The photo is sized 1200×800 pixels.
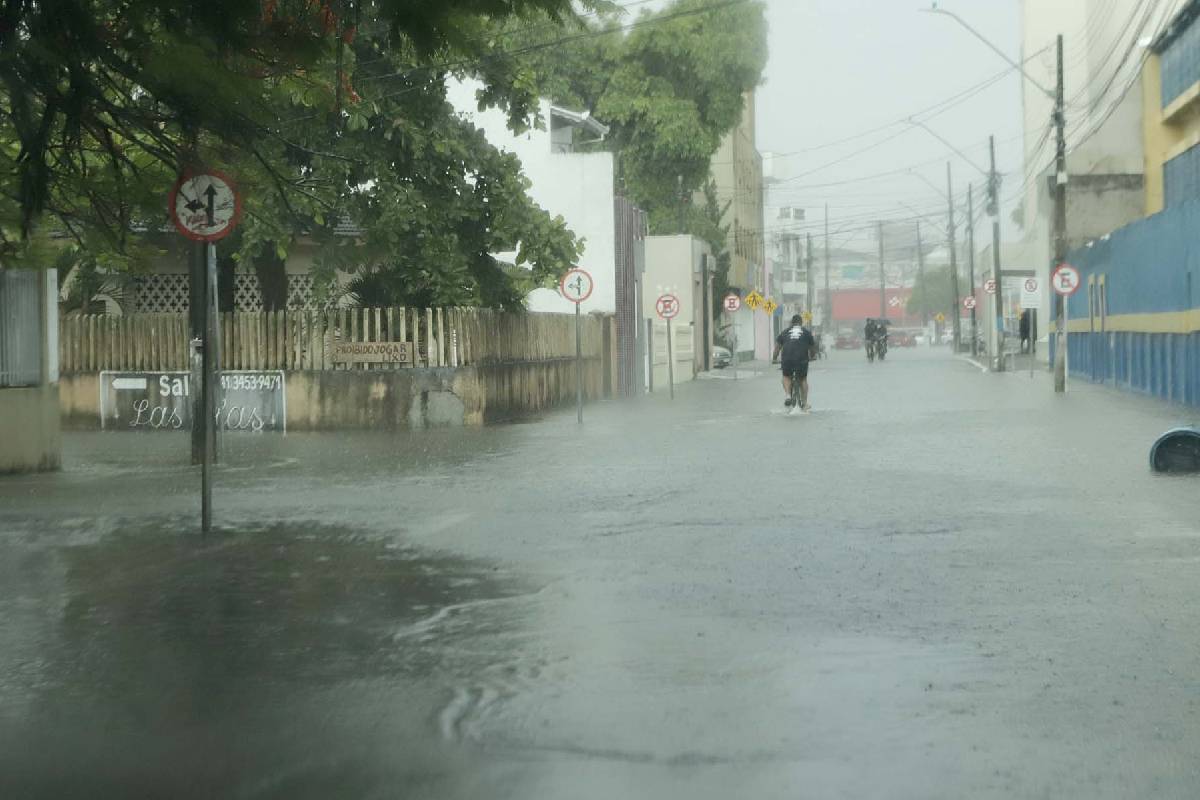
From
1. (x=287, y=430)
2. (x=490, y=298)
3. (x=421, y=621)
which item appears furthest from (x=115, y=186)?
(x=490, y=298)

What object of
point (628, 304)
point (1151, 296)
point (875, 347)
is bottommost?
point (875, 347)

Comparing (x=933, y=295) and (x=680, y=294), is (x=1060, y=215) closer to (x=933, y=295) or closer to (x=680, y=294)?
(x=680, y=294)

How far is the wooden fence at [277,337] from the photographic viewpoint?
29344 mm

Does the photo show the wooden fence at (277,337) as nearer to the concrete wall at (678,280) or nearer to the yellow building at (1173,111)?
the yellow building at (1173,111)

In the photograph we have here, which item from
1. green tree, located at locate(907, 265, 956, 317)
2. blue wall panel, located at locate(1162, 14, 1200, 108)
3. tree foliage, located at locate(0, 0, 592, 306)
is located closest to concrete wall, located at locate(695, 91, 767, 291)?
blue wall panel, located at locate(1162, 14, 1200, 108)

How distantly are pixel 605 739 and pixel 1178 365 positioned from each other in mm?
28663

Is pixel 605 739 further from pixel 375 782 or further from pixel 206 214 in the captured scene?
pixel 206 214

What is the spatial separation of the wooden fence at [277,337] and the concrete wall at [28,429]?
8.95 metres

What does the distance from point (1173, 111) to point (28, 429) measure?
1413 inches

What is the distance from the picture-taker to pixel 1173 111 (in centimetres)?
4866

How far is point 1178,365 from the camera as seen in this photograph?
1323 inches

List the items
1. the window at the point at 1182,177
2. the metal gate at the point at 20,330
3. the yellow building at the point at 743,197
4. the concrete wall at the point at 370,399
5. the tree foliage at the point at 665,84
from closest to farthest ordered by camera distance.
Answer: the metal gate at the point at 20,330, the concrete wall at the point at 370,399, the window at the point at 1182,177, the tree foliage at the point at 665,84, the yellow building at the point at 743,197

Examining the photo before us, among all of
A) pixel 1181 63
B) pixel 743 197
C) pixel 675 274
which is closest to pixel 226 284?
pixel 1181 63

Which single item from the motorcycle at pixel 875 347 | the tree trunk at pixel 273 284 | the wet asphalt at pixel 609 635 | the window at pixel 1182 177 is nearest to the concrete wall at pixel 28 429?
the wet asphalt at pixel 609 635
